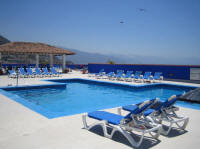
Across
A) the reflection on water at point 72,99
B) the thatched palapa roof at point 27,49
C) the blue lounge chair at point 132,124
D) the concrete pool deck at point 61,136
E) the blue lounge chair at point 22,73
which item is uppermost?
the thatched palapa roof at point 27,49

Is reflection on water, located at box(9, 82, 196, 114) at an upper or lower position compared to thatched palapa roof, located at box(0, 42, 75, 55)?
lower

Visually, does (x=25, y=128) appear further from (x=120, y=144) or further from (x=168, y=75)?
(x=168, y=75)

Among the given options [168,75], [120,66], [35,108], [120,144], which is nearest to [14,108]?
[35,108]

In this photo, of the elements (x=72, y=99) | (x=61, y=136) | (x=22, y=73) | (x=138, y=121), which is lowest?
(x=72, y=99)

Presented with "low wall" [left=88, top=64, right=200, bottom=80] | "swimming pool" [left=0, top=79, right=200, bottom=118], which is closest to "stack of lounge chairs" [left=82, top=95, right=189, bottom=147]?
"swimming pool" [left=0, top=79, right=200, bottom=118]

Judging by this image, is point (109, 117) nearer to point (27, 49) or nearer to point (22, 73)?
point (22, 73)

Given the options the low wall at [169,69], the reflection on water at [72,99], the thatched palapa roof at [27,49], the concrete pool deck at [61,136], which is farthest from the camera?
the thatched palapa roof at [27,49]

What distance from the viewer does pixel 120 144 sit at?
2.98 metres

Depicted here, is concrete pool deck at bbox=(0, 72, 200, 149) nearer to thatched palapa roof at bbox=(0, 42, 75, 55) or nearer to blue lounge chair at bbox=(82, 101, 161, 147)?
blue lounge chair at bbox=(82, 101, 161, 147)

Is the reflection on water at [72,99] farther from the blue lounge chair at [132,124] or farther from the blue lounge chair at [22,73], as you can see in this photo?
the blue lounge chair at [22,73]

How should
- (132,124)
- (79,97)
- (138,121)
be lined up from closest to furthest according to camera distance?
(132,124), (138,121), (79,97)

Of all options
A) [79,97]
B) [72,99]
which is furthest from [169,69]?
[72,99]

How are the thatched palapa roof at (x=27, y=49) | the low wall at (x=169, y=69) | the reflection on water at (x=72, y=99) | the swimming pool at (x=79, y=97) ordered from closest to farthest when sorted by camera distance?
the swimming pool at (x=79, y=97)
the reflection on water at (x=72, y=99)
the low wall at (x=169, y=69)
the thatched palapa roof at (x=27, y=49)

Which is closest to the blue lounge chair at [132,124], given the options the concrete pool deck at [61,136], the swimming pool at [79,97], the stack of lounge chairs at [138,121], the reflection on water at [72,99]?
the stack of lounge chairs at [138,121]
